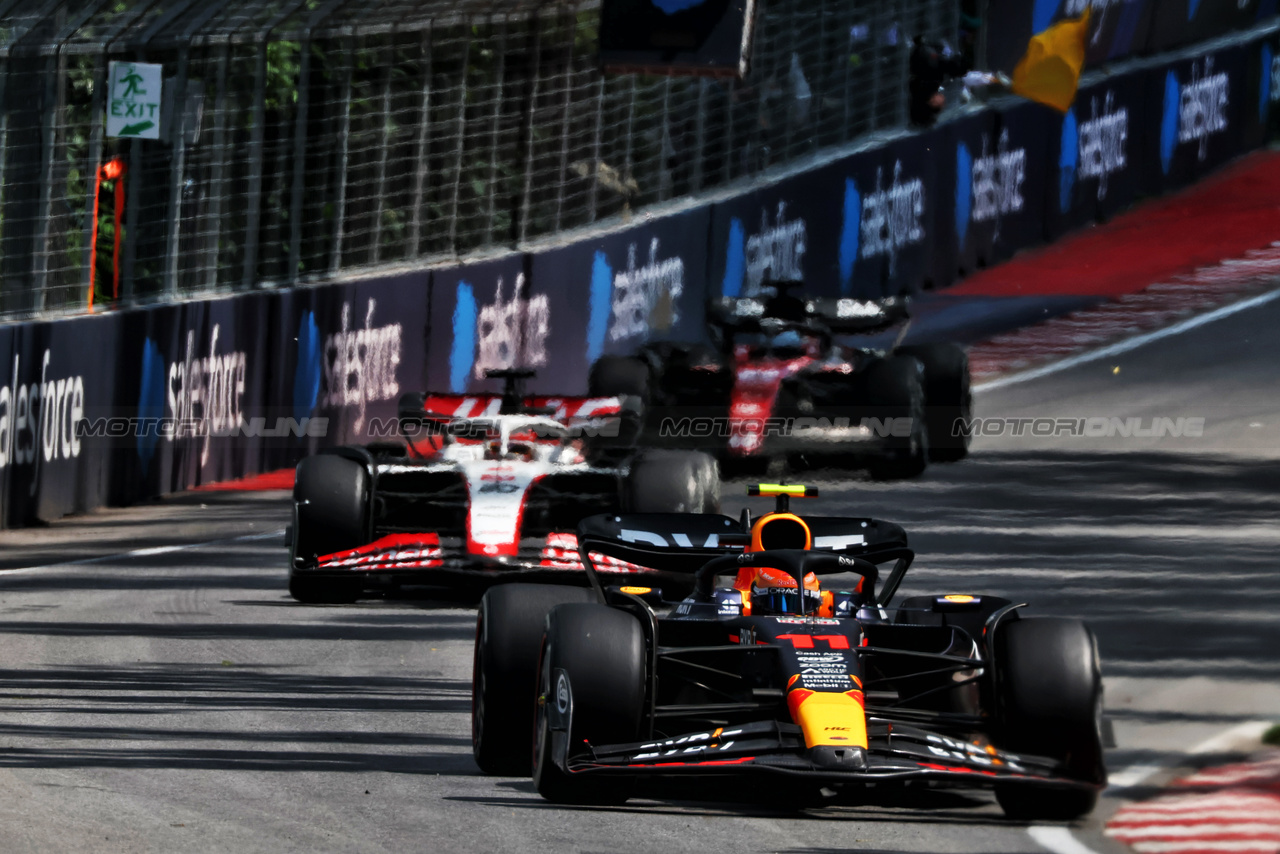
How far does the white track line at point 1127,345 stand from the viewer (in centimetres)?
2098

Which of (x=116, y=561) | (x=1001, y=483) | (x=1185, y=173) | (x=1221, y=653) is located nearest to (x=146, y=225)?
(x=116, y=561)

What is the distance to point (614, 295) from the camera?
21484 millimetres

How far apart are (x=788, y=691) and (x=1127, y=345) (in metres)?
15.9

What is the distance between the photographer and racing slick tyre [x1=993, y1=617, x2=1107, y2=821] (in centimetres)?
696

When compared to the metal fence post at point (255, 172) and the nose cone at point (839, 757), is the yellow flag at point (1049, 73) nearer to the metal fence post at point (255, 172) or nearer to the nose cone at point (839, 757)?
the metal fence post at point (255, 172)

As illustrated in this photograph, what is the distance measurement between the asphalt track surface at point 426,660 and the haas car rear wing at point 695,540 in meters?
0.91

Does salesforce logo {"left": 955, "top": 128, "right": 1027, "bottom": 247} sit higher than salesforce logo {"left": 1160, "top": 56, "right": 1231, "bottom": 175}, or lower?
lower

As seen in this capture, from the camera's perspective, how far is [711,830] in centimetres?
680

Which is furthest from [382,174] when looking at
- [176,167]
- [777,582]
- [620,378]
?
[777,582]

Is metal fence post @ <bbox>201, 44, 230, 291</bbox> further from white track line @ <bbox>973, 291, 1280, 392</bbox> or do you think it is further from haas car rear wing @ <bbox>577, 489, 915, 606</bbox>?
haas car rear wing @ <bbox>577, 489, 915, 606</bbox>

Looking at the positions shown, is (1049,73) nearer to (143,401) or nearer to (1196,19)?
(1196,19)

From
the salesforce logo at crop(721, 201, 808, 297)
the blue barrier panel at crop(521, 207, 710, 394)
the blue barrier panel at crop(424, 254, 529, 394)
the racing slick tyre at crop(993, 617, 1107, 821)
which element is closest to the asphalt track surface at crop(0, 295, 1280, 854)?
the racing slick tyre at crop(993, 617, 1107, 821)

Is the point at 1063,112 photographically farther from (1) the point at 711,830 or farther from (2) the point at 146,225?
(1) the point at 711,830

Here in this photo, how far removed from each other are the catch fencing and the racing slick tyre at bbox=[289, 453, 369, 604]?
204 inches
